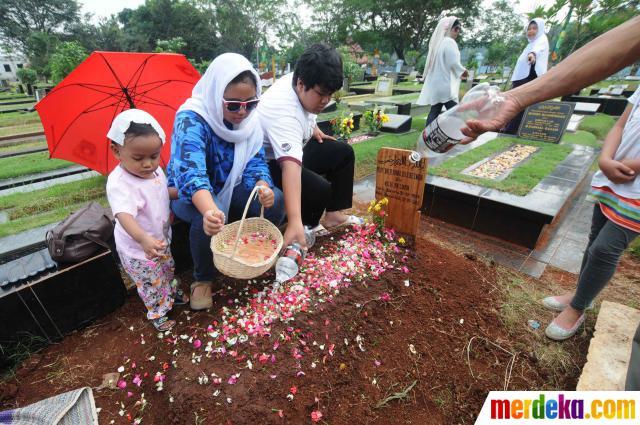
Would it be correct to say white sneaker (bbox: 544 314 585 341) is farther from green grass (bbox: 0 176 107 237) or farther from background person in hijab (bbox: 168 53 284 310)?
green grass (bbox: 0 176 107 237)

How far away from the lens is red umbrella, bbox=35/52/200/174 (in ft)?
7.91

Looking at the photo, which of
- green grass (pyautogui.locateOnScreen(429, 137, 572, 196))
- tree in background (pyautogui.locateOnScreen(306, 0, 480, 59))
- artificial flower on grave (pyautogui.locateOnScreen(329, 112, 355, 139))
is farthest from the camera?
tree in background (pyautogui.locateOnScreen(306, 0, 480, 59))

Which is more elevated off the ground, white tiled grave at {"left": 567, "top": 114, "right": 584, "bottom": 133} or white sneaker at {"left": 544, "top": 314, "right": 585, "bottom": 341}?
white sneaker at {"left": 544, "top": 314, "right": 585, "bottom": 341}

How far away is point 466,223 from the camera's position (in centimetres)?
328

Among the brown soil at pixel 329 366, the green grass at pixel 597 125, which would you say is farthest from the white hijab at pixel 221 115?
the green grass at pixel 597 125

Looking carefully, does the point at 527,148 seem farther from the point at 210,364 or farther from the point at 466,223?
the point at 210,364

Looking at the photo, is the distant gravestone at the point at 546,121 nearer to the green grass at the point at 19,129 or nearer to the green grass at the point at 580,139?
the green grass at the point at 580,139

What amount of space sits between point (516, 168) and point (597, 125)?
6009 mm

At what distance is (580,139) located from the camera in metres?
6.46

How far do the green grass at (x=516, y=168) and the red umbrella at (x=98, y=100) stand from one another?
10.1ft

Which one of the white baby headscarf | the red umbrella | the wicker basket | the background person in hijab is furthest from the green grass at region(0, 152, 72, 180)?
the wicker basket

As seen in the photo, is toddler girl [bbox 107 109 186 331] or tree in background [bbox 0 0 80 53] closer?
toddler girl [bbox 107 109 186 331]

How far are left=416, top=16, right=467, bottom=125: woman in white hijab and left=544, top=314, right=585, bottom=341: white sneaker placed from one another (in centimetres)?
481

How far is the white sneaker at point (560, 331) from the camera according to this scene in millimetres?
1940
